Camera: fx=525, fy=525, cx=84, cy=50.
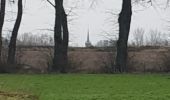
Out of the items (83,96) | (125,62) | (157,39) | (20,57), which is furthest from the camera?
(157,39)

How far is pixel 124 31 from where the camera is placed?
40688 millimetres

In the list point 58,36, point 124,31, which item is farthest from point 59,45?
point 124,31

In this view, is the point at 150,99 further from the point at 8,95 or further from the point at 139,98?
the point at 8,95

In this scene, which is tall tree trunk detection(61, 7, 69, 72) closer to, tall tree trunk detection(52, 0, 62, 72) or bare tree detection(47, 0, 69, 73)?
bare tree detection(47, 0, 69, 73)

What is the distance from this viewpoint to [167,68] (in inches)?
1690

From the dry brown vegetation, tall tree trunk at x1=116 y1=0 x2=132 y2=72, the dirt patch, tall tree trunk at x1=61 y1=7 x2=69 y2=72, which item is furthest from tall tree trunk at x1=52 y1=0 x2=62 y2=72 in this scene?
the dirt patch

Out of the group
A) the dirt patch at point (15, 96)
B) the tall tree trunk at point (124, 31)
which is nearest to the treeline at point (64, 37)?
the tall tree trunk at point (124, 31)

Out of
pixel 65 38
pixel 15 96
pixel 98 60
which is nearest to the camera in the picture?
pixel 15 96

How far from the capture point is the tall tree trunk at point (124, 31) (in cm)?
4047

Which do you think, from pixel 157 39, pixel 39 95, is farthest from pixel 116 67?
pixel 157 39

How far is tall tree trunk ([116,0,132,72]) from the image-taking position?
40.5 metres

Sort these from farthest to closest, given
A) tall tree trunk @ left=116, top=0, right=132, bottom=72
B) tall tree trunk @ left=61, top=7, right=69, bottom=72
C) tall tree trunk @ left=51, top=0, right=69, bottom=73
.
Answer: tall tree trunk @ left=61, top=7, right=69, bottom=72 < tall tree trunk @ left=51, top=0, right=69, bottom=73 < tall tree trunk @ left=116, top=0, right=132, bottom=72

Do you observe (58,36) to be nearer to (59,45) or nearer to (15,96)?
(59,45)

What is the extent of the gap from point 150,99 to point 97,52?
3184cm
